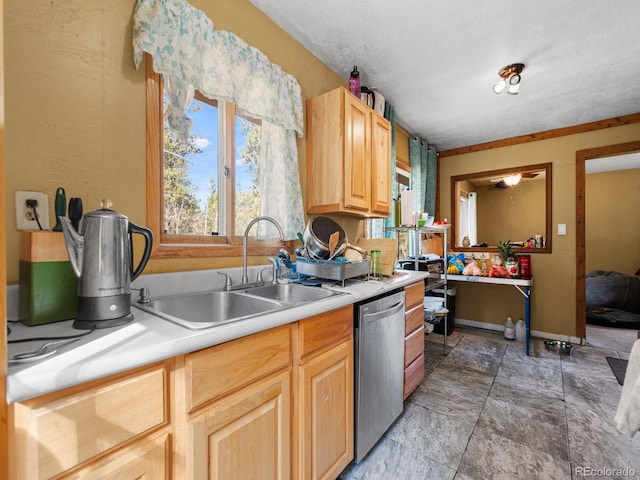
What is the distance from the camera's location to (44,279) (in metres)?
0.83

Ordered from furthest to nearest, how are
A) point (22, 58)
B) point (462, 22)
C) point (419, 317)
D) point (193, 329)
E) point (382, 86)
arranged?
point (382, 86) < point (419, 317) < point (462, 22) < point (22, 58) < point (193, 329)

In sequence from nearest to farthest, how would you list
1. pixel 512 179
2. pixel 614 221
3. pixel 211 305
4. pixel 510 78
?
pixel 211 305 < pixel 510 78 < pixel 512 179 < pixel 614 221

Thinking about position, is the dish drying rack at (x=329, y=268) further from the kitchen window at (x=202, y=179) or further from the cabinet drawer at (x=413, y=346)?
the cabinet drawer at (x=413, y=346)

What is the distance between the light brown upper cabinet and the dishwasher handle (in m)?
0.72

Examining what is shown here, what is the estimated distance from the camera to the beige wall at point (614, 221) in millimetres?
4738

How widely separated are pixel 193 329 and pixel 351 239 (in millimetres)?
1919

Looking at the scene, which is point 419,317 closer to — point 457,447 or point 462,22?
point 457,447

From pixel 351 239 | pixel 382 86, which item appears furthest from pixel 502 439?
pixel 382 86

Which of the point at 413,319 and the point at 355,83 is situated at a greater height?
the point at 355,83

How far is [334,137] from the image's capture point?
1.95 m

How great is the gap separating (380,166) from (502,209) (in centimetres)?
300

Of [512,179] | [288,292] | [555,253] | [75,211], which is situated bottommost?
[288,292]

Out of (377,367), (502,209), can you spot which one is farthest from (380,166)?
(502,209)

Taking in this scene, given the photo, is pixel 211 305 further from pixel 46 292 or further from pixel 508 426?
pixel 508 426
